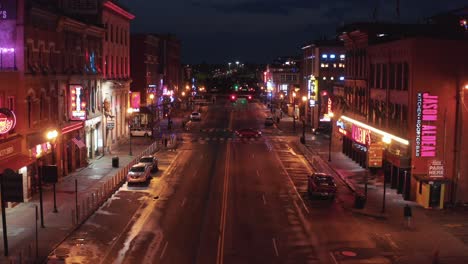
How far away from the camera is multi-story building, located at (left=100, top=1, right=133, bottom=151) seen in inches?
2569

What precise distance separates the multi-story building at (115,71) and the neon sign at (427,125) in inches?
1276

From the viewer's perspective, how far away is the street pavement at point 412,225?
1099 inches

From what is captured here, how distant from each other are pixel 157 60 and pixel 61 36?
220 ft

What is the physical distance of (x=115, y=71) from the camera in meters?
71.7

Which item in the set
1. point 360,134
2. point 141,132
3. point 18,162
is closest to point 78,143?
point 18,162

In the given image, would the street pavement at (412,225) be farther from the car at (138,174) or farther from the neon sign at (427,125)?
the car at (138,174)

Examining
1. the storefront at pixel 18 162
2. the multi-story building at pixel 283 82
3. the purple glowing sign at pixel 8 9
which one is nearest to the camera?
the storefront at pixel 18 162

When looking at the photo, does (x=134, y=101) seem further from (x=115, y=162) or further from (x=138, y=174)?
(x=138, y=174)

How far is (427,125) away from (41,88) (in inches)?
981

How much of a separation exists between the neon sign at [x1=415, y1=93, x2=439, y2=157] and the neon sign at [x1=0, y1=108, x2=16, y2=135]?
77.3 feet

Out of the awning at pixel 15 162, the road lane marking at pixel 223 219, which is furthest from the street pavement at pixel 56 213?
the road lane marking at pixel 223 219

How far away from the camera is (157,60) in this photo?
115 meters

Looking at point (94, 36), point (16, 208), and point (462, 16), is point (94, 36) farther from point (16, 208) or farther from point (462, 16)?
point (462, 16)

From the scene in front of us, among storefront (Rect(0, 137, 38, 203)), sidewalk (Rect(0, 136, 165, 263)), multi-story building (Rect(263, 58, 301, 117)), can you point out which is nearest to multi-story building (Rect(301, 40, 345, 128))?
sidewalk (Rect(0, 136, 165, 263))
